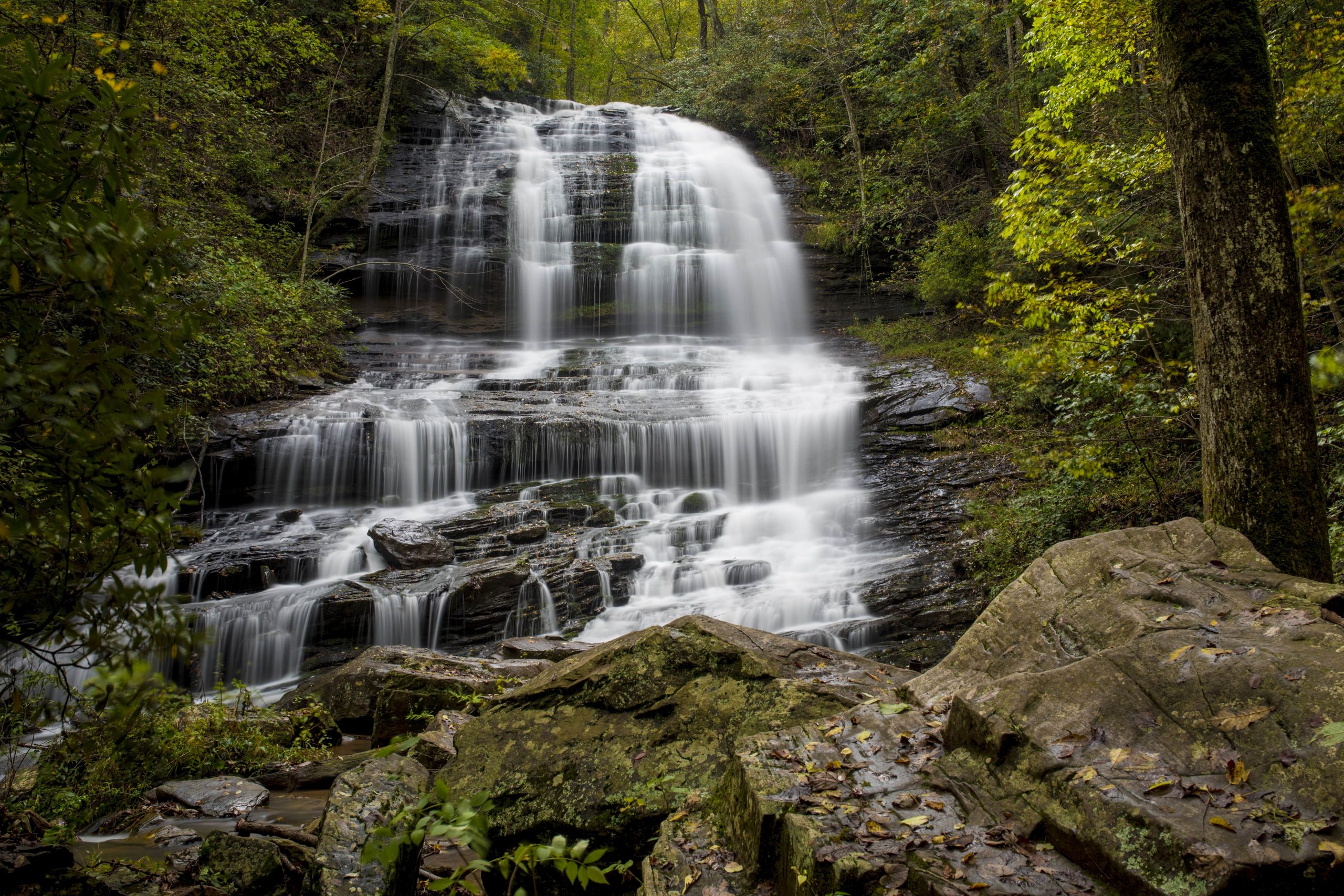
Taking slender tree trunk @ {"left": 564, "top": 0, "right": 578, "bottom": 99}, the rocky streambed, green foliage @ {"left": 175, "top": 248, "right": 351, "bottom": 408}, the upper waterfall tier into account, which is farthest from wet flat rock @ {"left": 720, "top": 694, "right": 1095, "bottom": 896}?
slender tree trunk @ {"left": 564, "top": 0, "right": 578, "bottom": 99}

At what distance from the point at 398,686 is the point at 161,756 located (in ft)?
5.43

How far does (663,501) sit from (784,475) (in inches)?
98.5

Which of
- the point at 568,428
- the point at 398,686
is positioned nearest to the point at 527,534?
the point at 568,428

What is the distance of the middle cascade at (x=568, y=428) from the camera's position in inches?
356

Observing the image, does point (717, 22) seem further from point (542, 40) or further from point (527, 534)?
point (527, 534)

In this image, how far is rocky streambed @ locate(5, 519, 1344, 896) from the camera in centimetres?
235

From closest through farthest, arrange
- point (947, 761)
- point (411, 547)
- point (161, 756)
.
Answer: point (947, 761), point (161, 756), point (411, 547)

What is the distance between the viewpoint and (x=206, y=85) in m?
12.5

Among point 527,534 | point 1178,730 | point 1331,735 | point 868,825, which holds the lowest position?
point 527,534

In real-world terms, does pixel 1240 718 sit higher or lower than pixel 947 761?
higher

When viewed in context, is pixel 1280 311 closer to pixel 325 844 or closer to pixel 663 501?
pixel 325 844

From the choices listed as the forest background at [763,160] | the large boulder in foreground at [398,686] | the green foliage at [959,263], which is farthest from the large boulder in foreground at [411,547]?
the green foliage at [959,263]

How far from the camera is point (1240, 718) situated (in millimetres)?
2623

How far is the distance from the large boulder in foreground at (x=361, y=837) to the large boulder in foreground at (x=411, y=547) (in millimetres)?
6515
